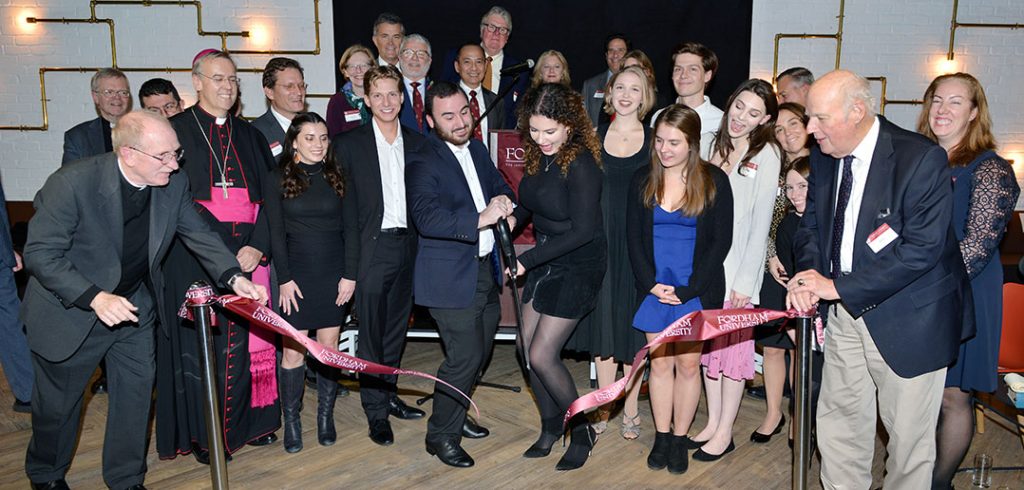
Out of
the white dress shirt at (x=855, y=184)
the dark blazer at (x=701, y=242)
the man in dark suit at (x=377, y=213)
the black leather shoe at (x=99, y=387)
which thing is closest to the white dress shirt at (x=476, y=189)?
the man in dark suit at (x=377, y=213)

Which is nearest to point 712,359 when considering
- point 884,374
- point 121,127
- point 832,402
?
point 832,402

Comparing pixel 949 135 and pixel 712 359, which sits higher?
pixel 949 135

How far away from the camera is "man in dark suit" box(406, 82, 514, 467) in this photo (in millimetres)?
3207

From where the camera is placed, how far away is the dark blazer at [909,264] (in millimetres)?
2406

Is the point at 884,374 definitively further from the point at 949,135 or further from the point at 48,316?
the point at 48,316

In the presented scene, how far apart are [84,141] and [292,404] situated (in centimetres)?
252

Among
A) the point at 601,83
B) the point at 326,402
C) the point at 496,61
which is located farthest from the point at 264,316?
the point at 496,61

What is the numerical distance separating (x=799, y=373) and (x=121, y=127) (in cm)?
270

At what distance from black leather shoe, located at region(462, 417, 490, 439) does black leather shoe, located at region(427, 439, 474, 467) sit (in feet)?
1.05

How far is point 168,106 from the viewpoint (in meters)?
4.83

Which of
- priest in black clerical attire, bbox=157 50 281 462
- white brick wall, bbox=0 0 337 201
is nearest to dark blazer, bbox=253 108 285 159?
priest in black clerical attire, bbox=157 50 281 462

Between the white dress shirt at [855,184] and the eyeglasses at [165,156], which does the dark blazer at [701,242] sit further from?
the eyeglasses at [165,156]

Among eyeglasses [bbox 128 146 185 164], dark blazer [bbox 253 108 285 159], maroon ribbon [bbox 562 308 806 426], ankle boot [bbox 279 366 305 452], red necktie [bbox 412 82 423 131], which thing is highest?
red necktie [bbox 412 82 423 131]

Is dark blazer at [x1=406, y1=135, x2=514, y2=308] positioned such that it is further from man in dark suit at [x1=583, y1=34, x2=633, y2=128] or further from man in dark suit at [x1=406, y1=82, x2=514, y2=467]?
man in dark suit at [x1=583, y1=34, x2=633, y2=128]
